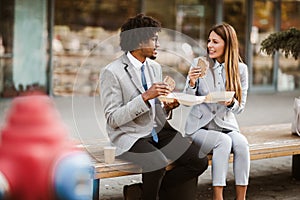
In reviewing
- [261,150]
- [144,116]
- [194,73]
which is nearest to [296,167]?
[261,150]

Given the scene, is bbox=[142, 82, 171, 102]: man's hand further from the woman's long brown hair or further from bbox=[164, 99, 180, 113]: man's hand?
the woman's long brown hair

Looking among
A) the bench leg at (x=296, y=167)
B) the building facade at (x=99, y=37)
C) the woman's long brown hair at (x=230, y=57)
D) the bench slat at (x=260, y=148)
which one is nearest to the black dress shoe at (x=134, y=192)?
the bench slat at (x=260, y=148)

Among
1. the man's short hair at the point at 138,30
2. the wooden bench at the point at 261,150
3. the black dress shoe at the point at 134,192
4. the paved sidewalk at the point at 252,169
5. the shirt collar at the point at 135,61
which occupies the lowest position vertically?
the paved sidewalk at the point at 252,169

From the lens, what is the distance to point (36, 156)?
1.50 meters

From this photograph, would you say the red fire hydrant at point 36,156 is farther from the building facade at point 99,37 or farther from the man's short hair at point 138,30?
the building facade at point 99,37

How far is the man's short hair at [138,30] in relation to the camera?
4285 millimetres

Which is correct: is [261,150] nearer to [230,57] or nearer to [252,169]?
[230,57]

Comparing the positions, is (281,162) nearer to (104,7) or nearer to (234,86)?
(234,86)

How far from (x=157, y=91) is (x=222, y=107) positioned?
1061 millimetres

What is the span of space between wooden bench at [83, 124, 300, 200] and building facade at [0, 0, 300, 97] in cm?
413

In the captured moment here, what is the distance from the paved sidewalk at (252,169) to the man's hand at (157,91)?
726mm

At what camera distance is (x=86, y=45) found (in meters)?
12.3

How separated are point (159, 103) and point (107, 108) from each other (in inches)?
15.4

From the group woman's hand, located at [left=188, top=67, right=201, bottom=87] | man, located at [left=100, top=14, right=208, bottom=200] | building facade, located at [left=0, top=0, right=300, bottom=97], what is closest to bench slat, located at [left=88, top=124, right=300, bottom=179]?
man, located at [left=100, top=14, right=208, bottom=200]
